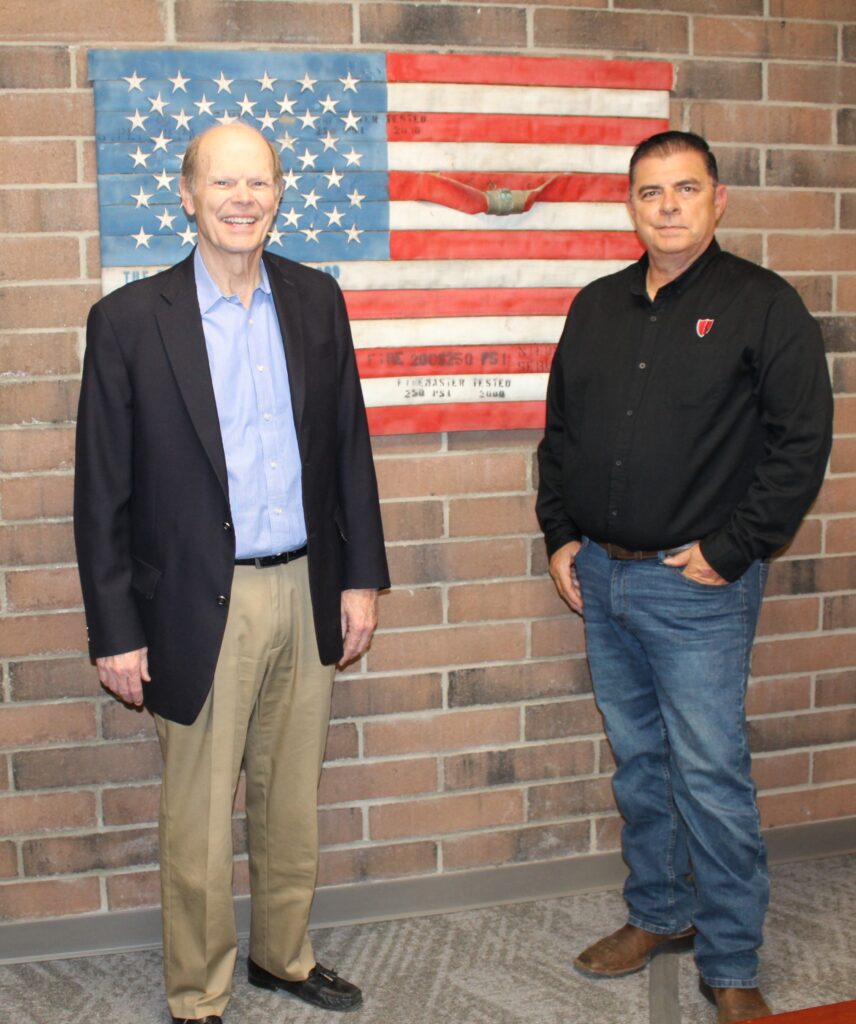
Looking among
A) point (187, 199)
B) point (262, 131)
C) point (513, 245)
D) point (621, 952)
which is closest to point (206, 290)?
point (187, 199)

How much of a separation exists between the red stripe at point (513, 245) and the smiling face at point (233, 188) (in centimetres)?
55

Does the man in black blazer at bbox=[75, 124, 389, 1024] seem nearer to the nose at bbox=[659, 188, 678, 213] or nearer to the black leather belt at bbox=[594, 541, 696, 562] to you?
the black leather belt at bbox=[594, 541, 696, 562]

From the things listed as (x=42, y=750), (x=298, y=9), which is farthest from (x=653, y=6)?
(x=42, y=750)

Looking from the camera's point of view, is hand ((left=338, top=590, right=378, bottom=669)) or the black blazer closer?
the black blazer

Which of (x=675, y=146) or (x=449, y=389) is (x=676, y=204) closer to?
(x=675, y=146)

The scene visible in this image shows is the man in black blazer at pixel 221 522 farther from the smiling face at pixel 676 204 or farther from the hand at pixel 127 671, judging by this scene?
the smiling face at pixel 676 204

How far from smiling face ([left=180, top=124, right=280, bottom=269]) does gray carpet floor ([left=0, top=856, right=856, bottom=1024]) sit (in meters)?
1.69

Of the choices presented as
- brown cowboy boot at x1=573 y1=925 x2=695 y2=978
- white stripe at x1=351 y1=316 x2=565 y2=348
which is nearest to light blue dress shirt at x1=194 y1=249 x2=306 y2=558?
white stripe at x1=351 y1=316 x2=565 y2=348

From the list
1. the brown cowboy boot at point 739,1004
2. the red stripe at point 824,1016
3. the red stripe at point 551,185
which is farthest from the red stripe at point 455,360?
the red stripe at point 824,1016

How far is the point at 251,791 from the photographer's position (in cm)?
249

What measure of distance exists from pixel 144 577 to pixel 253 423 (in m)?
0.38

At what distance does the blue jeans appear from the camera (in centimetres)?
233

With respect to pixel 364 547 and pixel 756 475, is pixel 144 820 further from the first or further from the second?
pixel 756 475

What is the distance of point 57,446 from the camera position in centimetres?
257
